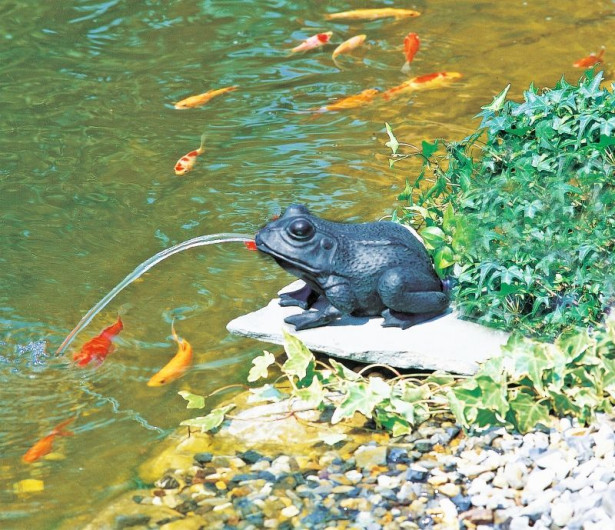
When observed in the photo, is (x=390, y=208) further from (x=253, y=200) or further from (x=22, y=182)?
(x=22, y=182)

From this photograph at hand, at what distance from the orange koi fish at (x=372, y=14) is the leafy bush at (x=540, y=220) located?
6.17m

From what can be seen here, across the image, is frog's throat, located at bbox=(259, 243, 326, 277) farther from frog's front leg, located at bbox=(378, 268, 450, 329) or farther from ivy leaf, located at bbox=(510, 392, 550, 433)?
ivy leaf, located at bbox=(510, 392, 550, 433)

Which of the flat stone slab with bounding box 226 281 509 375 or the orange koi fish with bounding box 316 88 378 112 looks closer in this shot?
the flat stone slab with bounding box 226 281 509 375

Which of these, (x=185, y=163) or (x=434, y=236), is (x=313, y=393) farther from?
(x=185, y=163)

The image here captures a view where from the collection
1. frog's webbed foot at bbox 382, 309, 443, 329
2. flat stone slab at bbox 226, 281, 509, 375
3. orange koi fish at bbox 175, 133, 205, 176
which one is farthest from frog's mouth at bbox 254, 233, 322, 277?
orange koi fish at bbox 175, 133, 205, 176

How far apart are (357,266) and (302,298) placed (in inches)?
20.3

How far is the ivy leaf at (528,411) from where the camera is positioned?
175 inches

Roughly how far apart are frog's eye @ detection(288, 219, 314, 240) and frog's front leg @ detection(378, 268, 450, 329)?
0.45 meters

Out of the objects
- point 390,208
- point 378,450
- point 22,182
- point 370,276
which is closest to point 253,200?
point 390,208

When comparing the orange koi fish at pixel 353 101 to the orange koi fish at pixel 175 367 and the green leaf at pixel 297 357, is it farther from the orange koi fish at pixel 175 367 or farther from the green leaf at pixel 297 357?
the green leaf at pixel 297 357

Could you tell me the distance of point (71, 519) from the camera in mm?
4387

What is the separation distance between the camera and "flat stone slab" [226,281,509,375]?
492cm

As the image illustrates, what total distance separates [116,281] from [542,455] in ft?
11.1

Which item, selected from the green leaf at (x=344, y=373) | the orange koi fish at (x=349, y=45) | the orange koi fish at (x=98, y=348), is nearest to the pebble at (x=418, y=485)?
the green leaf at (x=344, y=373)
